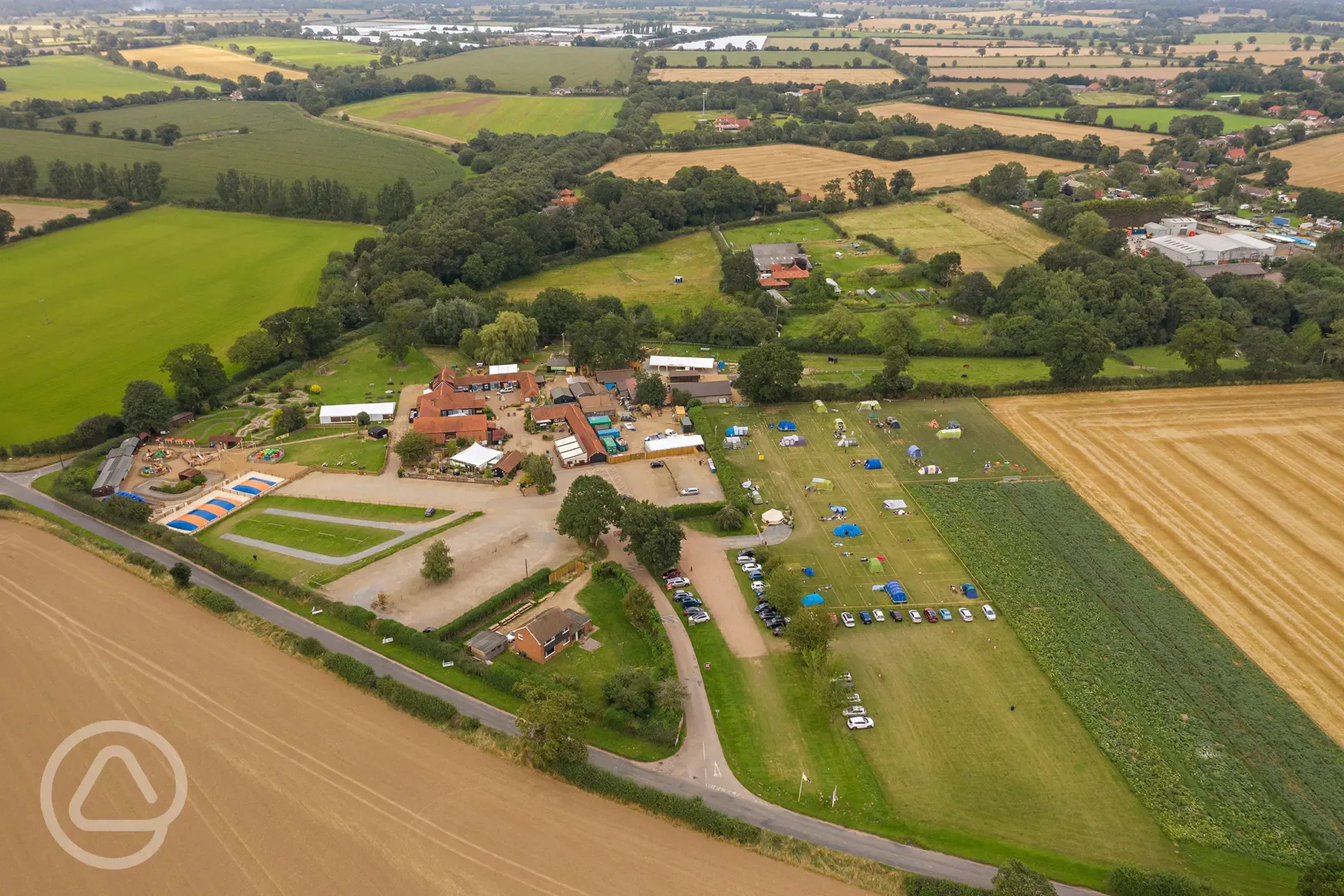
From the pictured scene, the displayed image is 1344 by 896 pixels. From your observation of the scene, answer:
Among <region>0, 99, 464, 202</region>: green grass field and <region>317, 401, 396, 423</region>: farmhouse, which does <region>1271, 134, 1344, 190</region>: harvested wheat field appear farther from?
<region>317, 401, 396, 423</region>: farmhouse

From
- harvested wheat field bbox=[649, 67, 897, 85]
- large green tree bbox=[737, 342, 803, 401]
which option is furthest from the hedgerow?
harvested wheat field bbox=[649, 67, 897, 85]

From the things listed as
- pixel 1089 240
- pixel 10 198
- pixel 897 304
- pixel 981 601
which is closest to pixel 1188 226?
pixel 1089 240

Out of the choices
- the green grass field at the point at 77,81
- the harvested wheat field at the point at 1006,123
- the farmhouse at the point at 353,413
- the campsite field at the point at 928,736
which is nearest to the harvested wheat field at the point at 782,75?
the harvested wheat field at the point at 1006,123

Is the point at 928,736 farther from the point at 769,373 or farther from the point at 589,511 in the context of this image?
the point at 769,373

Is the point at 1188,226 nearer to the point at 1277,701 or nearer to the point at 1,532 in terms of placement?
the point at 1277,701

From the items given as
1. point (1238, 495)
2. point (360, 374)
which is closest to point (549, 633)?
point (360, 374)

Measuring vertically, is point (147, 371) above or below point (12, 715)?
above
